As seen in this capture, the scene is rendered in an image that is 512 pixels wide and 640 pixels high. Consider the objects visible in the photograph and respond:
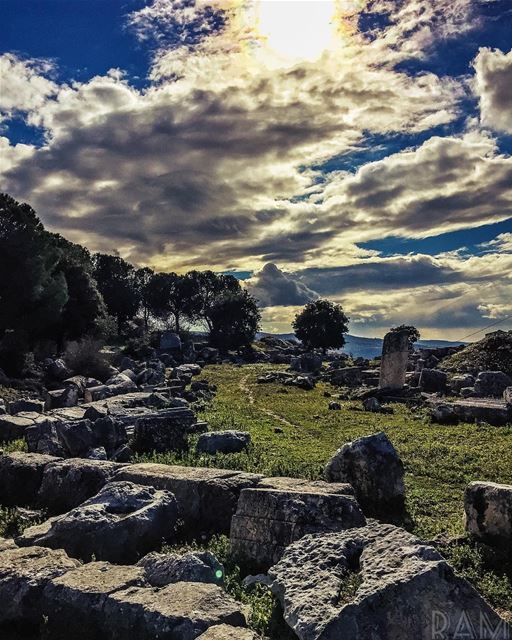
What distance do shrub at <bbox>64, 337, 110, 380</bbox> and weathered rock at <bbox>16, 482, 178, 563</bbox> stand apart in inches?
1045

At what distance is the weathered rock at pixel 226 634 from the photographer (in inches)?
191

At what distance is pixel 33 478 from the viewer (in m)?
11.0

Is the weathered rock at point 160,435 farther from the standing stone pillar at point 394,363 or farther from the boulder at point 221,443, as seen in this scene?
the standing stone pillar at point 394,363

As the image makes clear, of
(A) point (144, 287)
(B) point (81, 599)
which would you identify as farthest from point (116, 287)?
(B) point (81, 599)

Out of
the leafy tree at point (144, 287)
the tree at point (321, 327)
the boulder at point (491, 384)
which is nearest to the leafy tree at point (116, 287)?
the leafy tree at point (144, 287)

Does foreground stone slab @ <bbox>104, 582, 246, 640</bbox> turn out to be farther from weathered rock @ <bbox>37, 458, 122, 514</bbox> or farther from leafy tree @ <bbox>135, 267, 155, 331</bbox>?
leafy tree @ <bbox>135, 267, 155, 331</bbox>

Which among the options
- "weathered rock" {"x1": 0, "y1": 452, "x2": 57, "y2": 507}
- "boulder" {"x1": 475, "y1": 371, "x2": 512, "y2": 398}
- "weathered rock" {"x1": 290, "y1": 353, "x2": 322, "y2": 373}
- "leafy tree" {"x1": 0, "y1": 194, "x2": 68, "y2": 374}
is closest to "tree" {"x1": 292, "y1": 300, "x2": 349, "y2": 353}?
"weathered rock" {"x1": 290, "y1": 353, "x2": 322, "y2": 373}

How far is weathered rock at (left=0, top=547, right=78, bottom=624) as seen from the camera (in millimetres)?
6129

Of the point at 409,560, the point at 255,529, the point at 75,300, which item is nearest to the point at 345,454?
the point at 255,529

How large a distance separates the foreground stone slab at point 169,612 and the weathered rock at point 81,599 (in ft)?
0.42

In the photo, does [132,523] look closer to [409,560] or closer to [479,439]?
[409,560]

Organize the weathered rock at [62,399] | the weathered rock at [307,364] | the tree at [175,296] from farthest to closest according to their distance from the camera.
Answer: the tree at [175,296] → the weathered rock at [307,364] → the weathered rock at [62,399]

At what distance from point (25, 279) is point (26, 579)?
35578 mm

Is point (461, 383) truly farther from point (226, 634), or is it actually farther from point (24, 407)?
point (226, 634)
